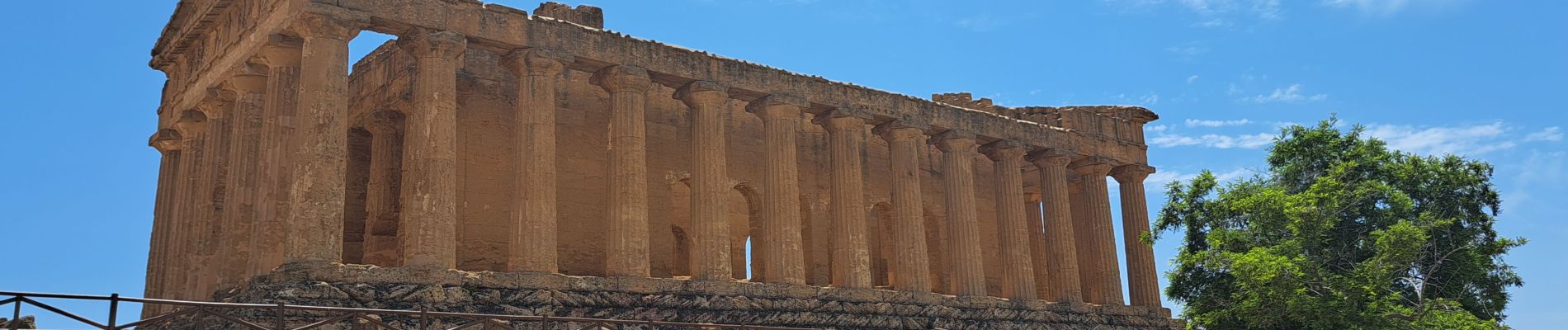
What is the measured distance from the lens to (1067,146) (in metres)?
34.4

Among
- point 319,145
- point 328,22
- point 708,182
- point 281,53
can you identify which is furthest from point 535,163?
point 281,53

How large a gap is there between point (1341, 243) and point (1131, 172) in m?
6.08

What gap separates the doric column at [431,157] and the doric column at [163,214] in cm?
882

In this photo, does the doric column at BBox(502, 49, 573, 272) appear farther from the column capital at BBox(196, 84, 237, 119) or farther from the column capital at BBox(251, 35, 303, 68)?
the column capital at BBox(196, 84, 237, 119)

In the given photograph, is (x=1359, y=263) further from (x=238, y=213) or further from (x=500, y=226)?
(x=238, y=213)

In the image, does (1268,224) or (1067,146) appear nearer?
(1268,224)

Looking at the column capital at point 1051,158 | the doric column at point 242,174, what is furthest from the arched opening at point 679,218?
the column capital at point 1051,158

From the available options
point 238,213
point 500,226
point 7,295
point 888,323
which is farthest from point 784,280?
point 7,295

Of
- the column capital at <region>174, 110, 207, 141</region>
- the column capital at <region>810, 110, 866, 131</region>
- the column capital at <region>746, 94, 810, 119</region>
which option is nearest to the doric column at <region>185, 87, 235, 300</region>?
the column capital at <region>174, 110, 207, 141</region>

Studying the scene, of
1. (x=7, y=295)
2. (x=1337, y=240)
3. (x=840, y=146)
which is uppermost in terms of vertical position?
(x=840, y=146)

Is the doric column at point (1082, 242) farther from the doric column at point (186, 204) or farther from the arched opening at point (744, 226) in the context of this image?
the doric column at point (186, 204)

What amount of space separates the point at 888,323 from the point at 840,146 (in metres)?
4.06

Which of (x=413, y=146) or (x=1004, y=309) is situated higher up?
(x=413, y=146)

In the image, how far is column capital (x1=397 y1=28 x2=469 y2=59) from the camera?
2284cm
